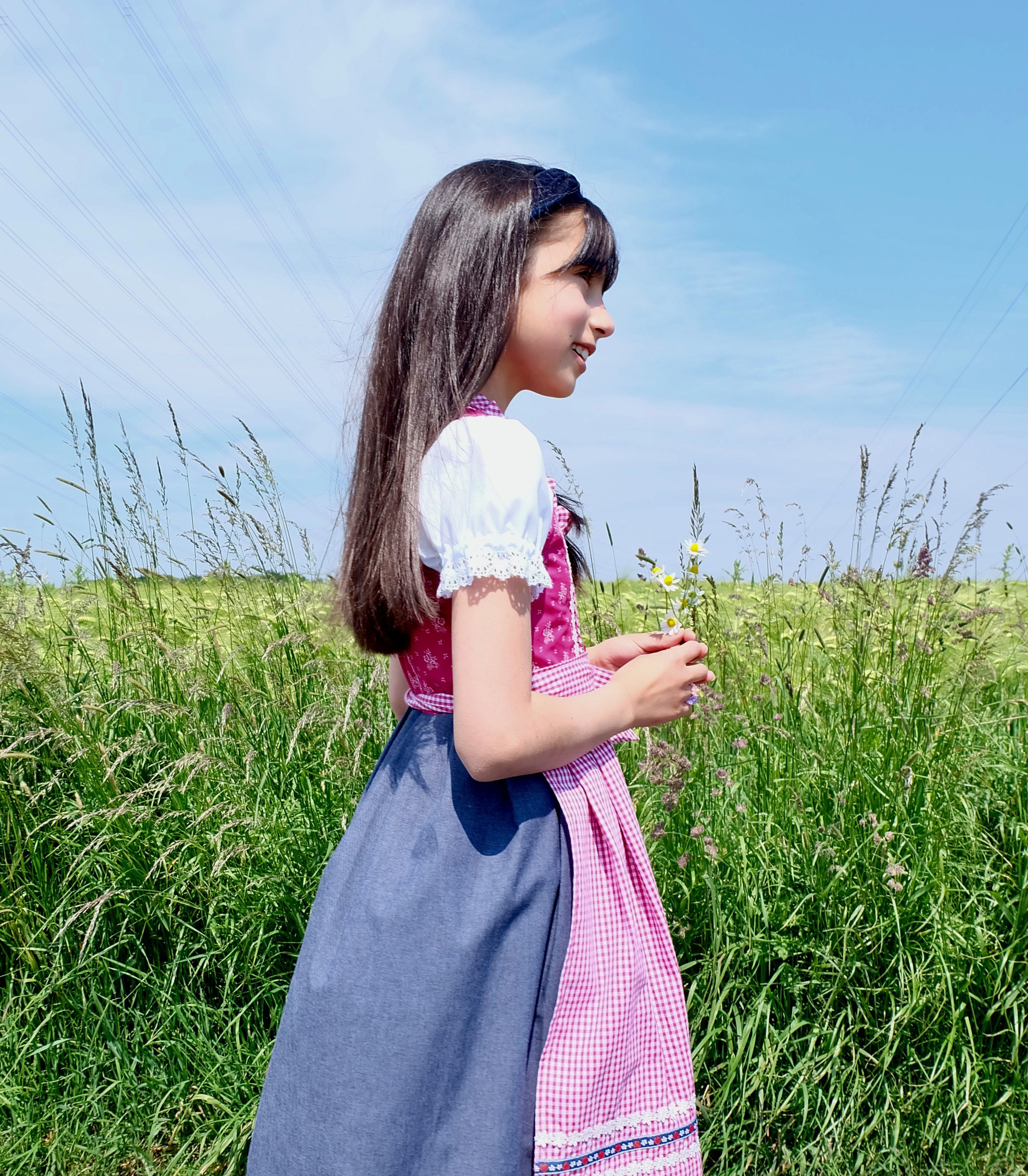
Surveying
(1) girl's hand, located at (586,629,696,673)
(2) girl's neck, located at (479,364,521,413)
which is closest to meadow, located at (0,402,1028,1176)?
(1) girl's hand, located at (586,629,696,673)

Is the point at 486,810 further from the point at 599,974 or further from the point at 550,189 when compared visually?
the point at 550,189

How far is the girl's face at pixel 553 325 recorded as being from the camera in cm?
144

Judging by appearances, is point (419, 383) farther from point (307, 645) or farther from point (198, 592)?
point (198, 592)

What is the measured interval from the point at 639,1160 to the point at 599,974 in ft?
0.87

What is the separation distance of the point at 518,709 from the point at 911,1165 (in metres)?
1.66

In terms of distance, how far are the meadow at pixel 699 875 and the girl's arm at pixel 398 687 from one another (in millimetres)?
712

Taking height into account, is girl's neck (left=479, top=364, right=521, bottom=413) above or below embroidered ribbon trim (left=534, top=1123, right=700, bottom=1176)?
above

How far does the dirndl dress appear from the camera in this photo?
4.15 ft

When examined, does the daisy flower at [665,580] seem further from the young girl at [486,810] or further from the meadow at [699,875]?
the meadow at [699,875]

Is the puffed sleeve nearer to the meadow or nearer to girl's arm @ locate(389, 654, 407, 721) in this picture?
girl's arm @ locate(389, 654, 407, 721)

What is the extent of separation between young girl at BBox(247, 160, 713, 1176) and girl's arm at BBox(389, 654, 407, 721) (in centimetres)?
12

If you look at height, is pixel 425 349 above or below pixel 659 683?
above

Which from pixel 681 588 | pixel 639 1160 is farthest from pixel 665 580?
pixel 639 1160

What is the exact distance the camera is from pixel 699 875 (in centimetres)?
226
